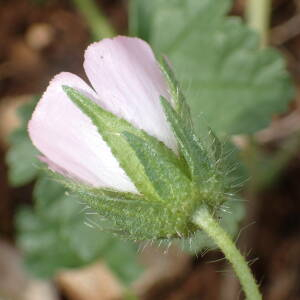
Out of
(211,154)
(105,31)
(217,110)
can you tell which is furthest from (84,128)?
(105,31)

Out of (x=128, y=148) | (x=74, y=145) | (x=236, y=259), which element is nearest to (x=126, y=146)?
(x=128, y=148)

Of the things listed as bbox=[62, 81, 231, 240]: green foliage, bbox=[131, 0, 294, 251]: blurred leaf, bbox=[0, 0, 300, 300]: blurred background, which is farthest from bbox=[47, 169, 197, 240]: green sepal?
bbox=[131, 0, 294, 251]: blurred leaf

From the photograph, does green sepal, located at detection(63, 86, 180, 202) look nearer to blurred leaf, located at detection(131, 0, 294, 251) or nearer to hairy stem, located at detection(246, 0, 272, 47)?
blurred leaf, located at detection(131, 0, 294, 251)

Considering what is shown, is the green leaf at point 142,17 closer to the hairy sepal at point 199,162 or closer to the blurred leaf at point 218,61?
the blurred leaf at point 218,61

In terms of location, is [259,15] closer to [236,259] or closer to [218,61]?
[218,61]

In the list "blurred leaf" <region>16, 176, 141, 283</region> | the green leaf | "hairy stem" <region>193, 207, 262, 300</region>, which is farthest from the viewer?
"blurred leaf" <region>16, 176, 141, 283</region>

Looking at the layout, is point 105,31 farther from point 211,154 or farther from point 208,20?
point 211,154
